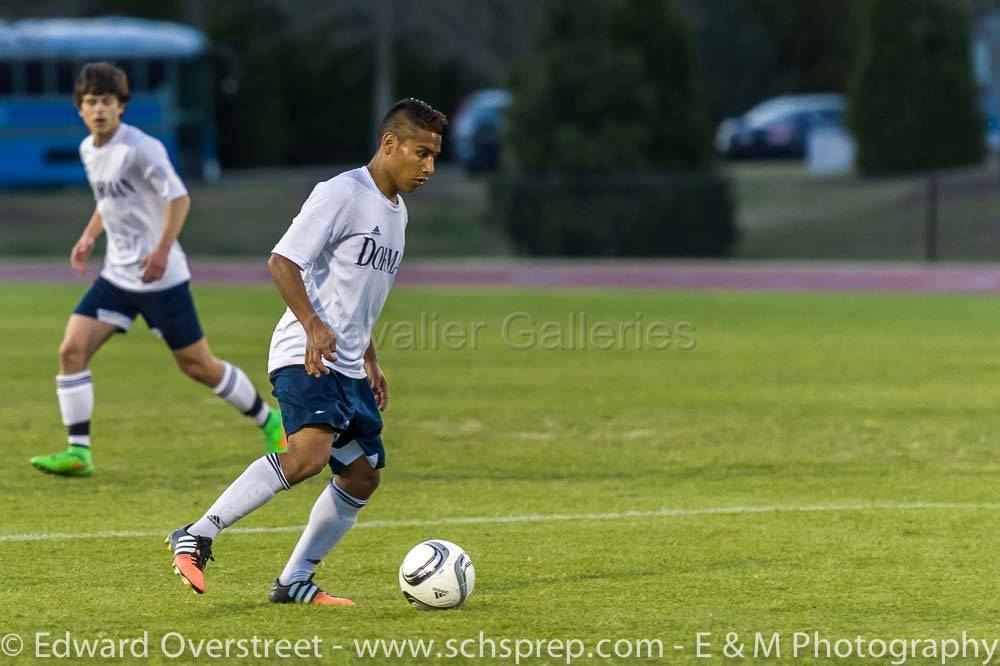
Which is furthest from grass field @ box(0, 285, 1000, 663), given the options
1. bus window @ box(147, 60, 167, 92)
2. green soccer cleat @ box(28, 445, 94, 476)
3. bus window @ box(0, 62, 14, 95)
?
bus window @ box(147, 60, 167, 92)

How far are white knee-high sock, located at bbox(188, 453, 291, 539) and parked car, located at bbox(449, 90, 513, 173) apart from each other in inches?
1376

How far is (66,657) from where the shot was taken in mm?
5645

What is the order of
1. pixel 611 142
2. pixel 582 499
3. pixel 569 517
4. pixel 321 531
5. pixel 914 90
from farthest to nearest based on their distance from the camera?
pixel 914 90 < pixel 611 142 < pixel 582 499 < pixel 569 517 < pixel 321 531

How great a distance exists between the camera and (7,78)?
35.7m

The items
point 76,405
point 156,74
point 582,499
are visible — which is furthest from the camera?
point 156,74

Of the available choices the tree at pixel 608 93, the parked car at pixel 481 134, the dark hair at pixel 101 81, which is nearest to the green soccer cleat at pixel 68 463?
the dark hair at pixel 101 81

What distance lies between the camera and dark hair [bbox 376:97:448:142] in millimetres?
6215

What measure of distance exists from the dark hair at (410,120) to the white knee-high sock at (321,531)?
135 cm

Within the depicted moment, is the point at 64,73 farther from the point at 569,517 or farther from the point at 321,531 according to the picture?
the point at 321,531

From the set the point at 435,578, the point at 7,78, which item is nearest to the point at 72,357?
the point at 435,578

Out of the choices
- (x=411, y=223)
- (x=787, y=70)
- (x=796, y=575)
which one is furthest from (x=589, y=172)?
(x=787, y=70)

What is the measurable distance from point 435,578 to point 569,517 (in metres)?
2.05

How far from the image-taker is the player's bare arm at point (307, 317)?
239 inches

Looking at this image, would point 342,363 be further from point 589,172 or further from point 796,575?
point 589,172
